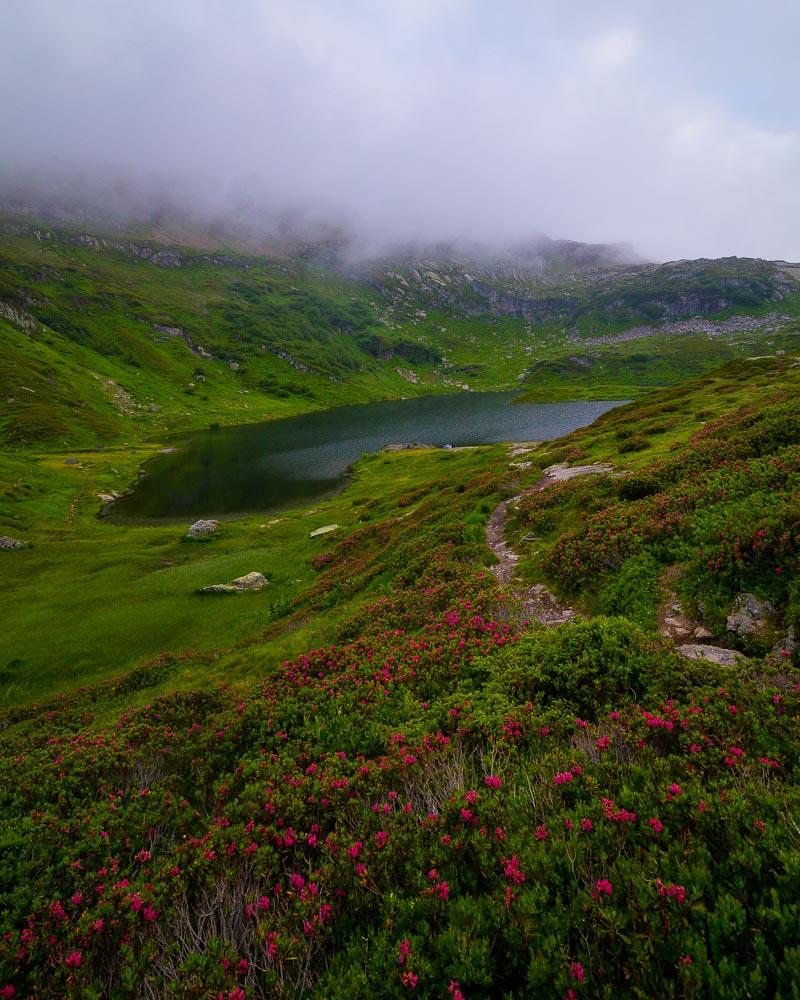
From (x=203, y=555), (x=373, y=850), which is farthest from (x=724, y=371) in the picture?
(x=373, y=850)

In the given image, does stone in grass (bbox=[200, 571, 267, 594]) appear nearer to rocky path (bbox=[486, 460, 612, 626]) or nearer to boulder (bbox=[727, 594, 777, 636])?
Result: rocky path (bbox=[486, 460, 612, 626])

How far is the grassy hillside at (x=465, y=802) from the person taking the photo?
4266mm

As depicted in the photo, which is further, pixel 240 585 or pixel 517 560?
pixel 240 585

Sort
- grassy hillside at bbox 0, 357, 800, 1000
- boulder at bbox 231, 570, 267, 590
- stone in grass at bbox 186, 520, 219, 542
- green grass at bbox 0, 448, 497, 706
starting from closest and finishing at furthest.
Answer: grassy hillside at bbox 0, 357, 800, 1000
green grass at bbox 0, 448, 497, 706
boulder at bbox 231, 570, 267, 590
stone in grass at bbox 186, 520, 219, 542

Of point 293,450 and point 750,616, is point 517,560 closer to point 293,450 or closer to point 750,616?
point 750,616

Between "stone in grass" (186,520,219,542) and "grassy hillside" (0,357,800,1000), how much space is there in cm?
3088

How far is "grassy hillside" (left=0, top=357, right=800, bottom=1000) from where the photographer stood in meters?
4.27

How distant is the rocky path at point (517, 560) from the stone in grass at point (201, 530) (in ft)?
111

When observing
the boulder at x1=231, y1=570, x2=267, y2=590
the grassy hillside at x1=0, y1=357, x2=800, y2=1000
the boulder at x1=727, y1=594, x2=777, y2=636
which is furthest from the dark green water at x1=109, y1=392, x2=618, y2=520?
the boulder at x1=727, y1=594, x2=777, y2=636

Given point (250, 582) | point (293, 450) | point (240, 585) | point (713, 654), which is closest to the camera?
point (713, 654)

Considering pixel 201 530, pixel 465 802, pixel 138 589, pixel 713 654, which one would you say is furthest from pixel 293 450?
pixel 465 802

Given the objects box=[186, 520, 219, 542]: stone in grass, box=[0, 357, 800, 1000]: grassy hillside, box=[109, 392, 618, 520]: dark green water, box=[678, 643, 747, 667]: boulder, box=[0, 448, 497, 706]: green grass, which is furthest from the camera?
box=[109, 392, 618, 520]: dark green water

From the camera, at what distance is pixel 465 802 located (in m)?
6.20

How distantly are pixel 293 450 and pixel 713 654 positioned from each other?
4450 inches
